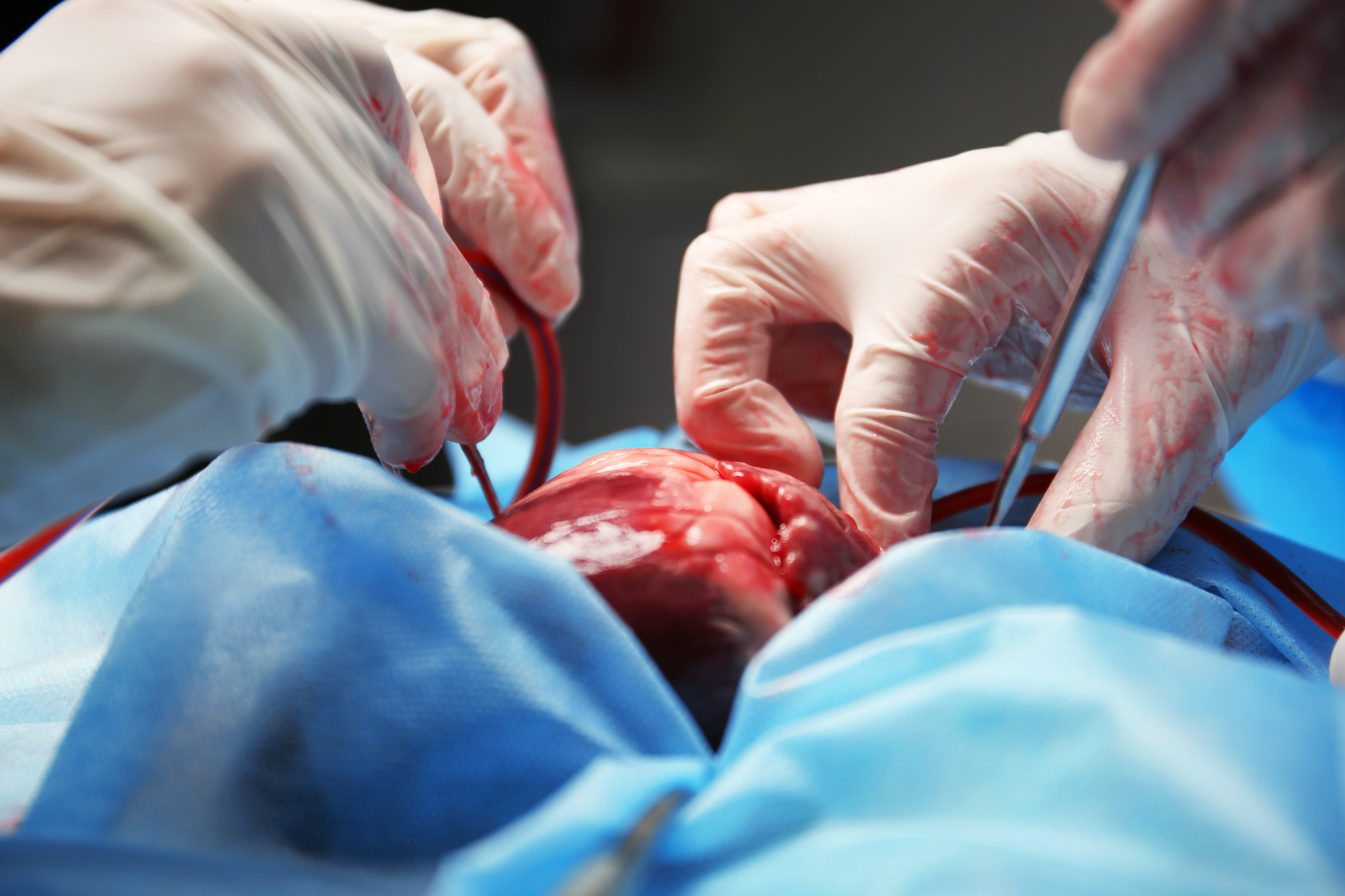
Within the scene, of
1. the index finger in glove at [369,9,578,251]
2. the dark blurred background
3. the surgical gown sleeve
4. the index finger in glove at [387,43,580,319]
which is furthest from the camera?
the dark blurred background

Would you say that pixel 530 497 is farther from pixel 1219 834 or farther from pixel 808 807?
pixel 1219 834

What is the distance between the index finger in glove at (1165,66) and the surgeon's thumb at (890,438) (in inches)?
12.2

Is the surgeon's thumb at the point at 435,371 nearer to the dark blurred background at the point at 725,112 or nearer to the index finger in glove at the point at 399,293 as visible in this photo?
the index finger in glove at the point at 399,293

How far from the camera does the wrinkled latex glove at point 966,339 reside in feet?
2.44

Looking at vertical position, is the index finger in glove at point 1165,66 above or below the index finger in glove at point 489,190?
above

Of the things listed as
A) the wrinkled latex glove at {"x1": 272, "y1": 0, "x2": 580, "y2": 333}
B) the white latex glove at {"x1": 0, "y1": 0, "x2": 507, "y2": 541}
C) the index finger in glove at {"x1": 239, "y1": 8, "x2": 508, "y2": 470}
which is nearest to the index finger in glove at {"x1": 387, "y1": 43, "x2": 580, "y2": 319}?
the wrinkled latex glove at {"x1": 272, "y1": 0, "x2": 580, "y2": 333}

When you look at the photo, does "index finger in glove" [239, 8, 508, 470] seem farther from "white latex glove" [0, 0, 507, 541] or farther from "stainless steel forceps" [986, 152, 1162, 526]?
"stainless steel forceps" [986, 152, 1162, 526]

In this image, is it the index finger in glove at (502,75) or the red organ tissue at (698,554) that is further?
the index finger in glove at (502,75)

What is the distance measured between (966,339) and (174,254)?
2.15ft

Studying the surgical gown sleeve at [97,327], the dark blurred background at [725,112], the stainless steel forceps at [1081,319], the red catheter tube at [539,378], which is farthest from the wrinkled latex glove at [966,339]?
the dark blurred background at [725,112]

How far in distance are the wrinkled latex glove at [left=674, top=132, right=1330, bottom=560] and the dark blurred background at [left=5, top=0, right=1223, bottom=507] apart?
79 cm

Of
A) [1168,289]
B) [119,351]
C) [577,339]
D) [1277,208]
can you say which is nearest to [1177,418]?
[1168,289]

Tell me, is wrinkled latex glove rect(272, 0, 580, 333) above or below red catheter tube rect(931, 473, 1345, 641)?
above

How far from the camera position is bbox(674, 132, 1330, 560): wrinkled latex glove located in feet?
2.44
